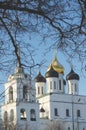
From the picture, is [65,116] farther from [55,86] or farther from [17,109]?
[17,109]

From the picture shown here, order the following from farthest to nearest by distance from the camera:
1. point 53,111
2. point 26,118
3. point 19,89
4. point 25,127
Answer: point 53,111, point 26,118, point 25,127, point 19,89

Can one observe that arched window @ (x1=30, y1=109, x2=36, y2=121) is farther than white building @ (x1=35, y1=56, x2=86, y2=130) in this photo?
No

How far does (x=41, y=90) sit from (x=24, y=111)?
9453 mm

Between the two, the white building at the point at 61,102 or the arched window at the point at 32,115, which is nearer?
the arched window at the point at 32,115

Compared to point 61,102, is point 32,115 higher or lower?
lower

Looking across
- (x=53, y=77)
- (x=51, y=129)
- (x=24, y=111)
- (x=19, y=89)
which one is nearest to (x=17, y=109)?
(x=24, y=111)

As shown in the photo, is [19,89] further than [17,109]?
No

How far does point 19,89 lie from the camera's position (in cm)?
432

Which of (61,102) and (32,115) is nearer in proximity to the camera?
(32,115)

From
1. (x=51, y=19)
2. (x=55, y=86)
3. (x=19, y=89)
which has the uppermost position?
(x=55, y=86)

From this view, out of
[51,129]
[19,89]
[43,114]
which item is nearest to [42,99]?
[43,114]

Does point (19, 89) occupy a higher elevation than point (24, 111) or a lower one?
lower

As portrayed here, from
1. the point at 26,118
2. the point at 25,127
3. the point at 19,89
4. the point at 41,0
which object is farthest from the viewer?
the point at 26,118

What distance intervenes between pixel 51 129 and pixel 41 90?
741cm
